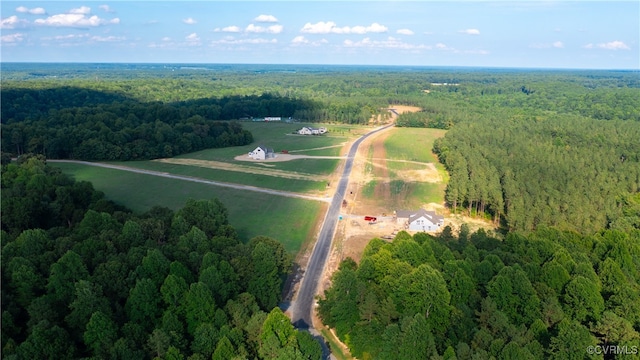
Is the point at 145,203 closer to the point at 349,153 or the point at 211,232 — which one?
the point at 211,232

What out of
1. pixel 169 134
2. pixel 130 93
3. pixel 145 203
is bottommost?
pixel 145 203

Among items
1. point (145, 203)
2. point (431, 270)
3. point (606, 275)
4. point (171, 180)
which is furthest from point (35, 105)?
point (606, 275)

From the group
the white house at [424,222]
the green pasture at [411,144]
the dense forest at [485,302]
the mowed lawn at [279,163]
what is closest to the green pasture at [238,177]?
the mowed lawn at [279,163]

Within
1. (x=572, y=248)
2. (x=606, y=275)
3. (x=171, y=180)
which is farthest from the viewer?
(x=171, y=180)

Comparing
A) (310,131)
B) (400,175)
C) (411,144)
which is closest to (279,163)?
(400,175)

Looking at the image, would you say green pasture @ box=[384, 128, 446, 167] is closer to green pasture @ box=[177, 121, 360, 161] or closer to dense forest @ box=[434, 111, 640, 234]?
dense forest @ box=[434, 111, 640, 234]

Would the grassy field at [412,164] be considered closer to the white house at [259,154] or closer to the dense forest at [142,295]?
the white house at [259,154]

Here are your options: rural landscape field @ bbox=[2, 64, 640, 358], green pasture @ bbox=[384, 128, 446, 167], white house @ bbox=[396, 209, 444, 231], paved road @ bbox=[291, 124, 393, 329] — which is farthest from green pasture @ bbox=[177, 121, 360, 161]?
white house @ bbox=[396, 209, 444, 231]

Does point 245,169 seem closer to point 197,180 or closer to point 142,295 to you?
point 197,180
